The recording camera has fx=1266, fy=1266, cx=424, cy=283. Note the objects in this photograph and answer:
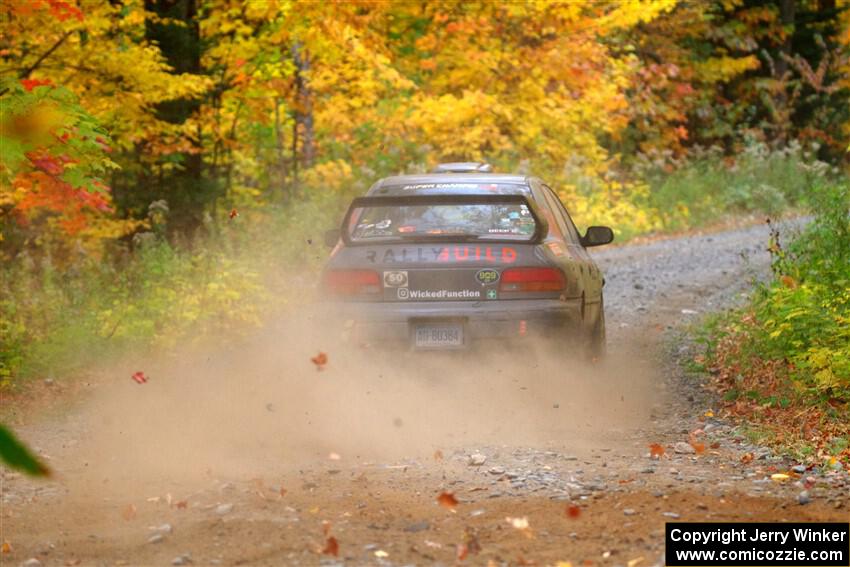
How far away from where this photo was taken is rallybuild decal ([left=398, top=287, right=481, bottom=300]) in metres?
9.00

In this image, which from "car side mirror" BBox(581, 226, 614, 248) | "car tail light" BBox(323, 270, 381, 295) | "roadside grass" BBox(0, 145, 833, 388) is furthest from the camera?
"roadside grass" BBox(0, 145, 833, 388)

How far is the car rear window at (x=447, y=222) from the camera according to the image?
9.27 metres

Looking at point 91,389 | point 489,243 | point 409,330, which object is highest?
point 489,243

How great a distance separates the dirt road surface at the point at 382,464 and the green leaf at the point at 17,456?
84.6 inches

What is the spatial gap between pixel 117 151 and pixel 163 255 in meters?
2.46

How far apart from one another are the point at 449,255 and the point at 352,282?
0.74m

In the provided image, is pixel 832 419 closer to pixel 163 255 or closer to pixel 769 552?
pixel 769 552

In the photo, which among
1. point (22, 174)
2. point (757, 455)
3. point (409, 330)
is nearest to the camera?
point (757, 455)

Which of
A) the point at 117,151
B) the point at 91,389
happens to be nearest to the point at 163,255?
the point at 117,151

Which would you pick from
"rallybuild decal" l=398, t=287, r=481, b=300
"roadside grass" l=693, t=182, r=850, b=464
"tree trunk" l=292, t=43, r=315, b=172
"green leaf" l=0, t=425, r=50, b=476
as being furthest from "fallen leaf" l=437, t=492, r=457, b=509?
"tree trunk" l=292, t=43, r=315, b=172

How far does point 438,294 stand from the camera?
356 inches

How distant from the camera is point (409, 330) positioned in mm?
9023

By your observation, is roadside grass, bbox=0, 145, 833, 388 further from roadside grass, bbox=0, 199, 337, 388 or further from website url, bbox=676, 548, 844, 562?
website url, bbox=676, 548, 844, 562

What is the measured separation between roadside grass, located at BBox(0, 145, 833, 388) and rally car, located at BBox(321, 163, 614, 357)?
234 centimetres
